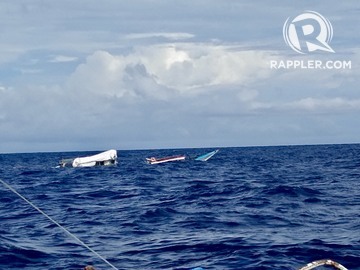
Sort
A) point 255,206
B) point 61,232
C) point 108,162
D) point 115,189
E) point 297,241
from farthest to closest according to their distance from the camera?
1. point 108,162
2. point 115,189
3. point 255,206
4. point 61,232
5. point 297,241

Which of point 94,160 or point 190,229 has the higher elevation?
point 94,160

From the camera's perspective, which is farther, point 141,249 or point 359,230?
point 359,230

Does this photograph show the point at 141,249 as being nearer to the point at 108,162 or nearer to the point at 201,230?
the point at 201,230

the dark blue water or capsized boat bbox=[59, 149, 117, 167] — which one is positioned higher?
capsized boat bbox=[59, 149, 117, 167]

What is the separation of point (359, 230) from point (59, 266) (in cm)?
1171

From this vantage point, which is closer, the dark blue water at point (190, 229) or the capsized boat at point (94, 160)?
the dark blue water at point (190, 229)

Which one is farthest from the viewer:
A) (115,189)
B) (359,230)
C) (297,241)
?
(115,189)

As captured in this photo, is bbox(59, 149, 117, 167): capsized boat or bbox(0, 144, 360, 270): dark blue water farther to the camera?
bbox(59, 149, 117, 167): capsized boat

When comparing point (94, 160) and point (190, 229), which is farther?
point (94, 160)

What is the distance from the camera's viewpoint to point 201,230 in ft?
82.4

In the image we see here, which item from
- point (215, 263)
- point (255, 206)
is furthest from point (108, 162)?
point (215, 263)

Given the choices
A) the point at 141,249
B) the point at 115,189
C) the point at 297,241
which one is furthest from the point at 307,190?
the point at 141,249

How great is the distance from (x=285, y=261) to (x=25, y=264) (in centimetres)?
831

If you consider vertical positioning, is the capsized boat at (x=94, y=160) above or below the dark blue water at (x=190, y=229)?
above
